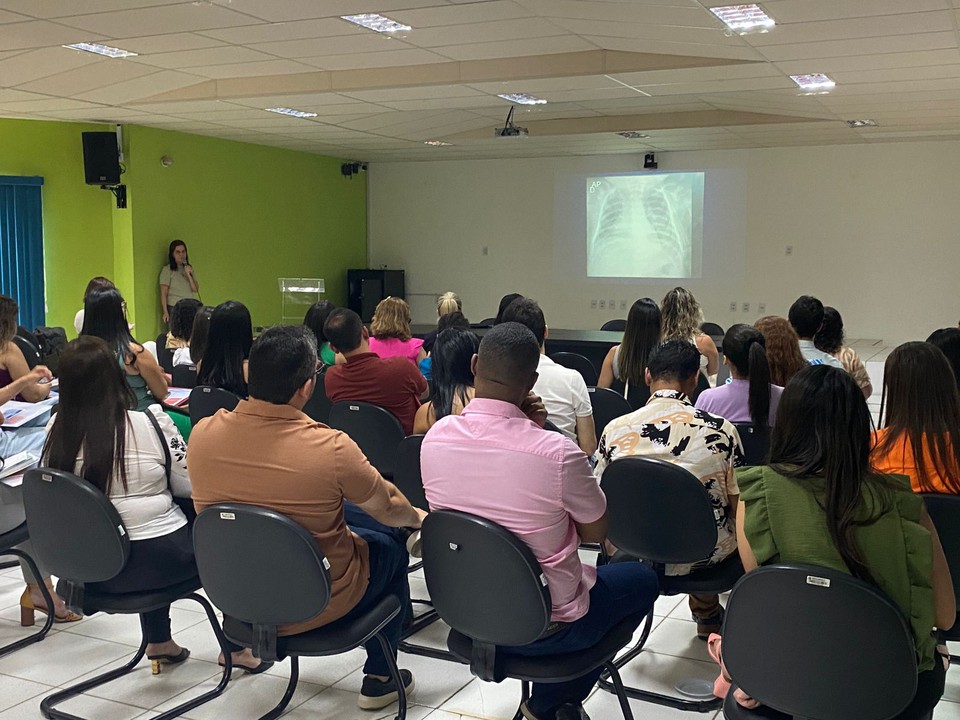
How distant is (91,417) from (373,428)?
4.74 ft

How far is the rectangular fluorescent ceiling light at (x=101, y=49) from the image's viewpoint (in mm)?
6227

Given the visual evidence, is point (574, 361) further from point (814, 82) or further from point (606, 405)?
point (814, 82)

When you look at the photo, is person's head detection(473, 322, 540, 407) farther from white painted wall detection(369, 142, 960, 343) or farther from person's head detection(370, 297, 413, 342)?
white painted wall detection(369, 142, 960, 343)

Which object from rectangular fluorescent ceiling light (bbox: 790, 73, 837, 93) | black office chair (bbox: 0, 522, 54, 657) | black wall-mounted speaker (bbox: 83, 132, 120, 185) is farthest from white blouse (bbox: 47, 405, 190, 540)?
black wall-mounted speaker (bbox: 83, 132, 120, 185)

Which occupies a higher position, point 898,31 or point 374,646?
point 898,31

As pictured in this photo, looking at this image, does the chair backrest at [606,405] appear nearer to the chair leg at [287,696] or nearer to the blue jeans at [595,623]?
the blue jeans at [595,623]

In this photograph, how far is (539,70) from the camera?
23.2 feet

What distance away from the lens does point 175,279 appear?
34.3ft

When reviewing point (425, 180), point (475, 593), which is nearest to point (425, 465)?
point (475, 593)

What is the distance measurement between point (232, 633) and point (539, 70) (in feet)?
18.4

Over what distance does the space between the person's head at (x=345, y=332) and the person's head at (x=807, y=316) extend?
216 centimetres

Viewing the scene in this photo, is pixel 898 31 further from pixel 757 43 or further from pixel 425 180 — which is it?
pixel 425 180

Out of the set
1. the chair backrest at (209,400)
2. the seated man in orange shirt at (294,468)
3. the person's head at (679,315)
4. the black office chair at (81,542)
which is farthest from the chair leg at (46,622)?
the person's head at (679,315)

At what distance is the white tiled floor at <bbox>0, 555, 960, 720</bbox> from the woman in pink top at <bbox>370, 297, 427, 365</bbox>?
2.04 metres
